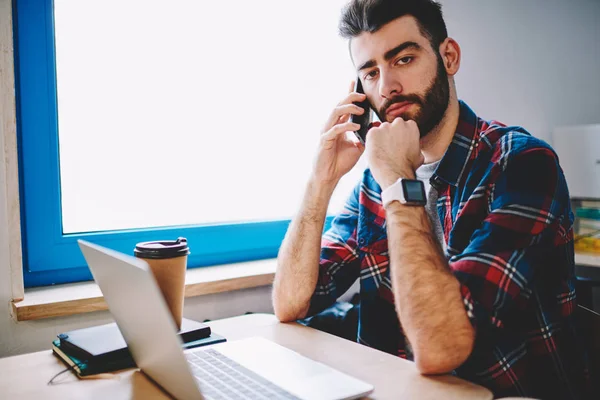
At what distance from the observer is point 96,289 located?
4.83ft

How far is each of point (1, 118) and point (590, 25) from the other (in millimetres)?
2867

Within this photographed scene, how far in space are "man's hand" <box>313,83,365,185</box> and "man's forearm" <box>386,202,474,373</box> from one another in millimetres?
382

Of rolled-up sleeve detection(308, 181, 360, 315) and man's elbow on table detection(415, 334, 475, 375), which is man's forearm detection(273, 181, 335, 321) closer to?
rolled-up sleeve detection(308, 181, 360, 315)

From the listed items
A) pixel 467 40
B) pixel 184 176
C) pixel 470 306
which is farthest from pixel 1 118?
pixel 467 40

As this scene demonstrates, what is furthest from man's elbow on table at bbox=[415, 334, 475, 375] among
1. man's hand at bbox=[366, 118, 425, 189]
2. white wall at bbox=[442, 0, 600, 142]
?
white wall at bbox=[442, 0, 600, 142]

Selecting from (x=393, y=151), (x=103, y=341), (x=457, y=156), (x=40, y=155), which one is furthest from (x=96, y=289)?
(x=457, y=156)

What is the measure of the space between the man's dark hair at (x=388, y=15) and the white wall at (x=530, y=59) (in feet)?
3.07

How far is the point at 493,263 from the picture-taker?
3.15 feet

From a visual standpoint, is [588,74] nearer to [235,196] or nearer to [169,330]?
[235,196]

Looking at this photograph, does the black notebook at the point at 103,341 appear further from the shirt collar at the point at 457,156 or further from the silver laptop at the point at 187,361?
the shirt collar at the point at 457,156

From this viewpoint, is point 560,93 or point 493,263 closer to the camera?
point 493,263

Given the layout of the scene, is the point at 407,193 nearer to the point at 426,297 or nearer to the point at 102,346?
the point at 426,297

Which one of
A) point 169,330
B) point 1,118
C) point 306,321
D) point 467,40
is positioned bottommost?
point 306,321

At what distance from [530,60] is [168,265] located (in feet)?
7.32
